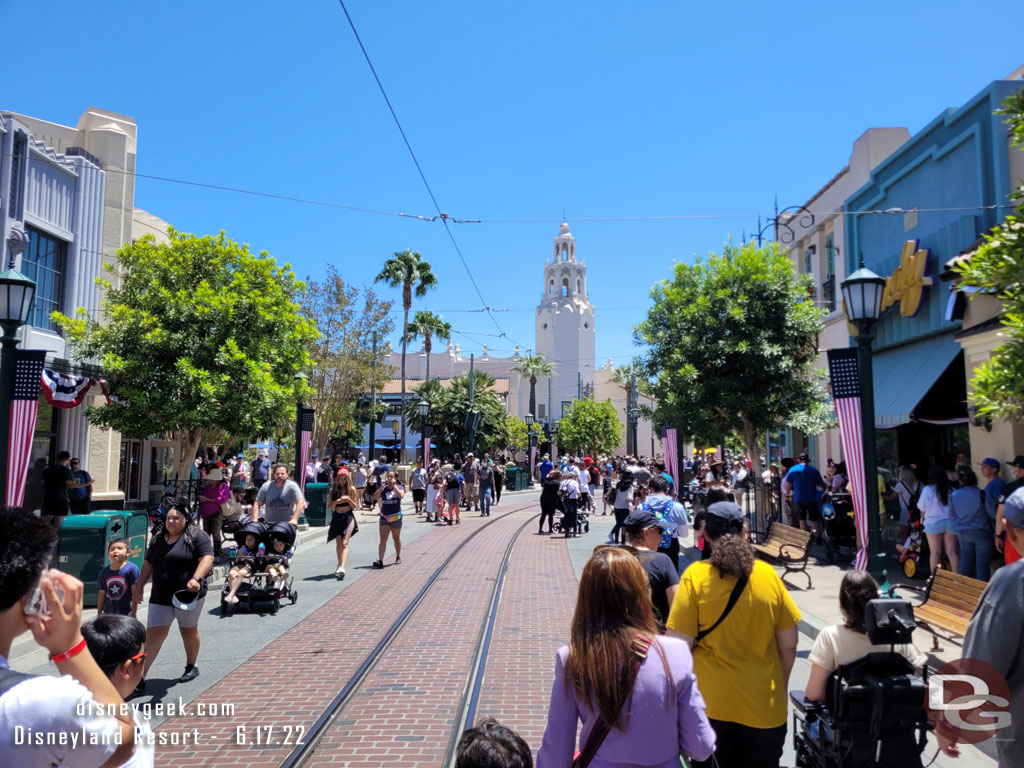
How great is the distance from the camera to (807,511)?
44.8 feet

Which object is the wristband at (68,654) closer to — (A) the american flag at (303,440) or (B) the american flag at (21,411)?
(B) the american flag at (21,411)

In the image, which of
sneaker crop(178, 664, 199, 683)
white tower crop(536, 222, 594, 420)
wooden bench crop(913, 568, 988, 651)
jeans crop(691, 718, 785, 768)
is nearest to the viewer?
jeans crop(691, 718, 785, 768)

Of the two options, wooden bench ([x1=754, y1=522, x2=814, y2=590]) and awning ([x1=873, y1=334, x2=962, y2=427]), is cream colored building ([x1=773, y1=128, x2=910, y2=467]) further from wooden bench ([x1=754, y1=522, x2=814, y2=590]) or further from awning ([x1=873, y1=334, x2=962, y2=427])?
wooden bench ([x1=754, y1=522, x2=814, y2=590])

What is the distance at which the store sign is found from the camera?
13344 millimetres

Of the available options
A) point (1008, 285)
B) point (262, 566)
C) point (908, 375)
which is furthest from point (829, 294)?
point (262, 566)

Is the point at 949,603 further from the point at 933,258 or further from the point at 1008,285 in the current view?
the point at 933,258

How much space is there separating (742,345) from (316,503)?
11366mm

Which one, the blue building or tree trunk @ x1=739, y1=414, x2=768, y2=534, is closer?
the blue building

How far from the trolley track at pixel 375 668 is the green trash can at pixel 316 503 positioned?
809cm

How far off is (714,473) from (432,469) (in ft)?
30.3

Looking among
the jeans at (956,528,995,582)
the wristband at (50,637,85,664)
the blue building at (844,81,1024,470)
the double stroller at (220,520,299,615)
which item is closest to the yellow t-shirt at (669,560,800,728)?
the wristband at (50,637,85,664)

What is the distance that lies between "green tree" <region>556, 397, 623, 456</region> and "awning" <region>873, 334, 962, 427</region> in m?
46.8

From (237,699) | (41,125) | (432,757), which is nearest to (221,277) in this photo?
(41,125)

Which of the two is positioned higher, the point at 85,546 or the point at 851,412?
the point at 851,412
